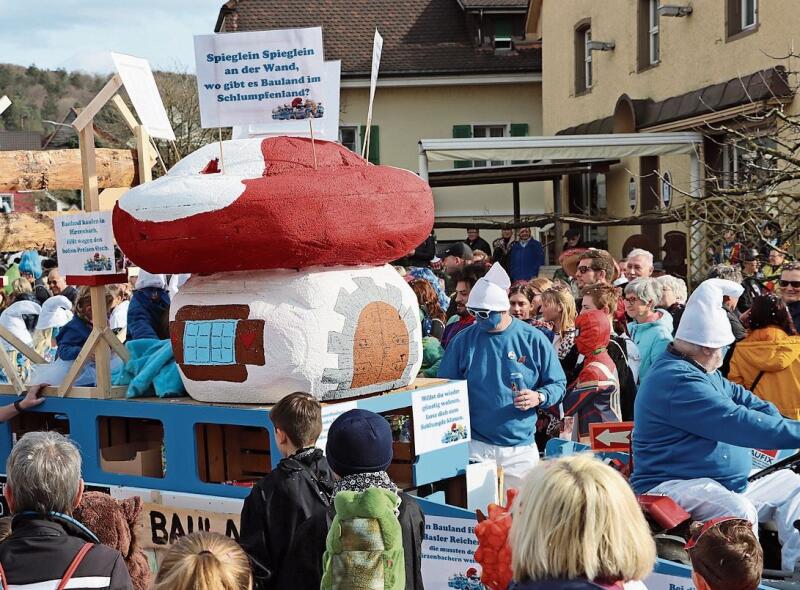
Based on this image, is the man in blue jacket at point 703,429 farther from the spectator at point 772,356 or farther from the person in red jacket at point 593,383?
the person in red jacket at point 593,383

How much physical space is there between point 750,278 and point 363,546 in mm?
7079

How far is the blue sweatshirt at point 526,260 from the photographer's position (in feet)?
56.7

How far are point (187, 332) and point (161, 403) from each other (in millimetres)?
433

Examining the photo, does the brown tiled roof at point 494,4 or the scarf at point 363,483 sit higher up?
the brown tiled roof at point 494,4

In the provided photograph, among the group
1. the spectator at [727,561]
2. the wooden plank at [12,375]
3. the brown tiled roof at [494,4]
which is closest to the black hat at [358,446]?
the spectator at [727,561]

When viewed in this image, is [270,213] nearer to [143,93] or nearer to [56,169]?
[143,93]

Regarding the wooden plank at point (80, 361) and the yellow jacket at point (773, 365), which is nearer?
the wooden plank at point (80, 361)

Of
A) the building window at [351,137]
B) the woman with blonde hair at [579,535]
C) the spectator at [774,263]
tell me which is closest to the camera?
the woman with blonde hair at [579,535]

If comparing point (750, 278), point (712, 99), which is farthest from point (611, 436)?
point (712, 99)

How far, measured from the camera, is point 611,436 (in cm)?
577

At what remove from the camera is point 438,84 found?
2880 centimetres

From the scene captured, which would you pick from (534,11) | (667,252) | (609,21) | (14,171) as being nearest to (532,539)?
(14,171)

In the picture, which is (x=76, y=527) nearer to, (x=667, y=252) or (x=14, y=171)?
(x=14, y=171)

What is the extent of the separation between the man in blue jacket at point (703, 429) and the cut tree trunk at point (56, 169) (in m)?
3.31
